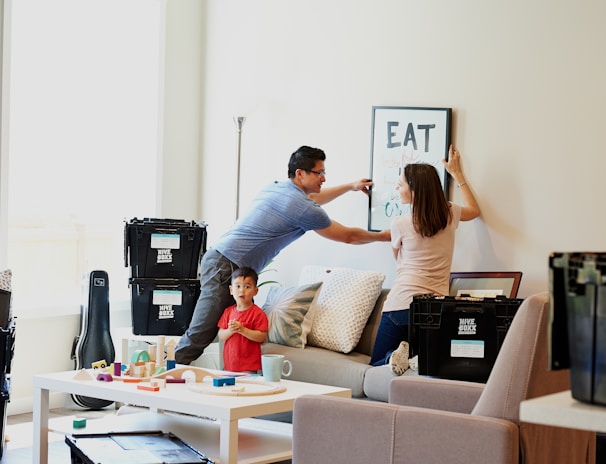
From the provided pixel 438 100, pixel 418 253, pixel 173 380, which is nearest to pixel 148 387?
pixel 173 380

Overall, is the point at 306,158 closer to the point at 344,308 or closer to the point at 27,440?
the point at 344,308

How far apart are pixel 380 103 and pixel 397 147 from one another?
0.31 metres

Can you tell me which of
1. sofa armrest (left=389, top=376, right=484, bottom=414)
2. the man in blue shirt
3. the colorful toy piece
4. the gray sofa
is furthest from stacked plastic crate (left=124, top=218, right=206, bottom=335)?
sofa armrest (left=389, top=376, right=484, bottom=414)

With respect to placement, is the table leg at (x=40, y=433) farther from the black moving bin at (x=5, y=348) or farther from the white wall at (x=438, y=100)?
the white wall at (x=438, y=100)

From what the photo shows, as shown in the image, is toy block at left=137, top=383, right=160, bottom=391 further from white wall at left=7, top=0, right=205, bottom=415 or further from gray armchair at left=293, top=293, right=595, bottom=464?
white wall at left=7, top=0, right=205, bottom=415

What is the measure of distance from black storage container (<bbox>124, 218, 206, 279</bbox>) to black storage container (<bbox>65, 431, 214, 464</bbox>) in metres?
1.90

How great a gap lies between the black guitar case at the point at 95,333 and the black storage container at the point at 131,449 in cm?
197

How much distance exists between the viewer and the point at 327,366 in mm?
5023

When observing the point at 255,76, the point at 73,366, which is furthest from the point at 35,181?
the point at 255,76

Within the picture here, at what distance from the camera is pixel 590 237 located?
490cm

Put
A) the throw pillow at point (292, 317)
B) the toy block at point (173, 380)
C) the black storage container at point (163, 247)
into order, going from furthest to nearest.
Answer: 1. the black storage container at point (163, 247)
2. the throw pillow at point (292, 317)
3. the toy block at point (173, 380)

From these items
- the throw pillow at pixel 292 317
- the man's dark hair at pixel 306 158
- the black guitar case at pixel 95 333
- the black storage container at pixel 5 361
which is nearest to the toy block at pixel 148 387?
the black storage container at pixel 5 361

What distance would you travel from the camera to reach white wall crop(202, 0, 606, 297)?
4973mm

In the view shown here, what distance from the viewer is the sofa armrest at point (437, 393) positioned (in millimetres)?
3312
